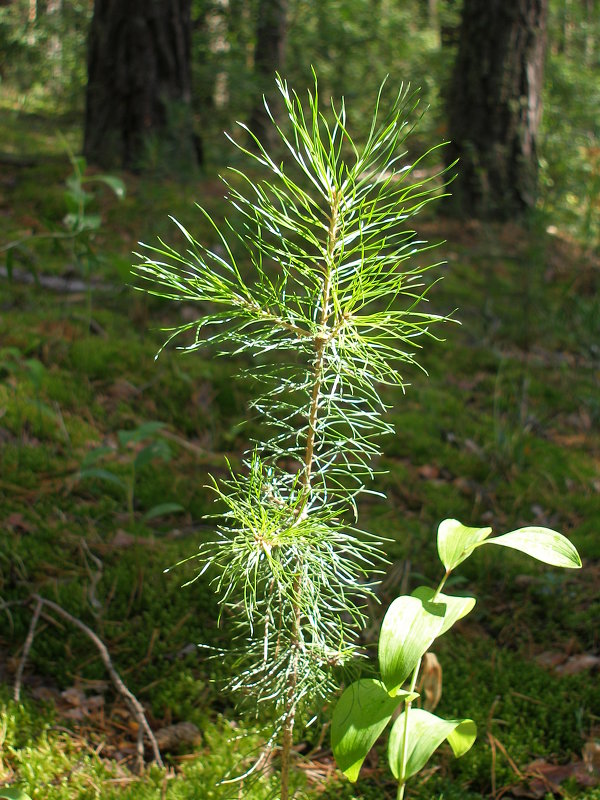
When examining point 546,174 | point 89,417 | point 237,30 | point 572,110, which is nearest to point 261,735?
point 89,417

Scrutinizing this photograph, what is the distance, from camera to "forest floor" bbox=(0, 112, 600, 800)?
5.96 feet

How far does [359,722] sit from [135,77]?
220 inches

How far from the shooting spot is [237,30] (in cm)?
823

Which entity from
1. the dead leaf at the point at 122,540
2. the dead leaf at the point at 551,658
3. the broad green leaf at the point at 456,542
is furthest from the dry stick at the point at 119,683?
the dead leaf at the point at 551,658

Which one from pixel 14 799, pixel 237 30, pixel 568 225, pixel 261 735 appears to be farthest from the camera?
pixel 237 30

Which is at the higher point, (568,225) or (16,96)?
(16,96)

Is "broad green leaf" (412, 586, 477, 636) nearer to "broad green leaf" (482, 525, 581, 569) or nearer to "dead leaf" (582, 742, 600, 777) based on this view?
"broad green leaf" (482, 525, 581, 569)

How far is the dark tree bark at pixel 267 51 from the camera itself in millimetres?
7473

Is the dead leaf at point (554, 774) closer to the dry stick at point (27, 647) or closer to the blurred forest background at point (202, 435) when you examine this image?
the blurred forest background at point (202, 435)

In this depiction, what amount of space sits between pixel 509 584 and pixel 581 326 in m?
2.44

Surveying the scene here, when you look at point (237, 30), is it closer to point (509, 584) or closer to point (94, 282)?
point (94, 282)

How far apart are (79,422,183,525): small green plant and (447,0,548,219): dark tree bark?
421 cm

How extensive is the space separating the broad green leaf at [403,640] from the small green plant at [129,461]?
4.32 feet

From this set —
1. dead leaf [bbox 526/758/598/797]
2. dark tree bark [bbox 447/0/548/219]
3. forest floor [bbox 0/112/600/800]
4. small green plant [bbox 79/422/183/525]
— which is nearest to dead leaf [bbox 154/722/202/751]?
forest floor [bbox 0/112/600/800]
